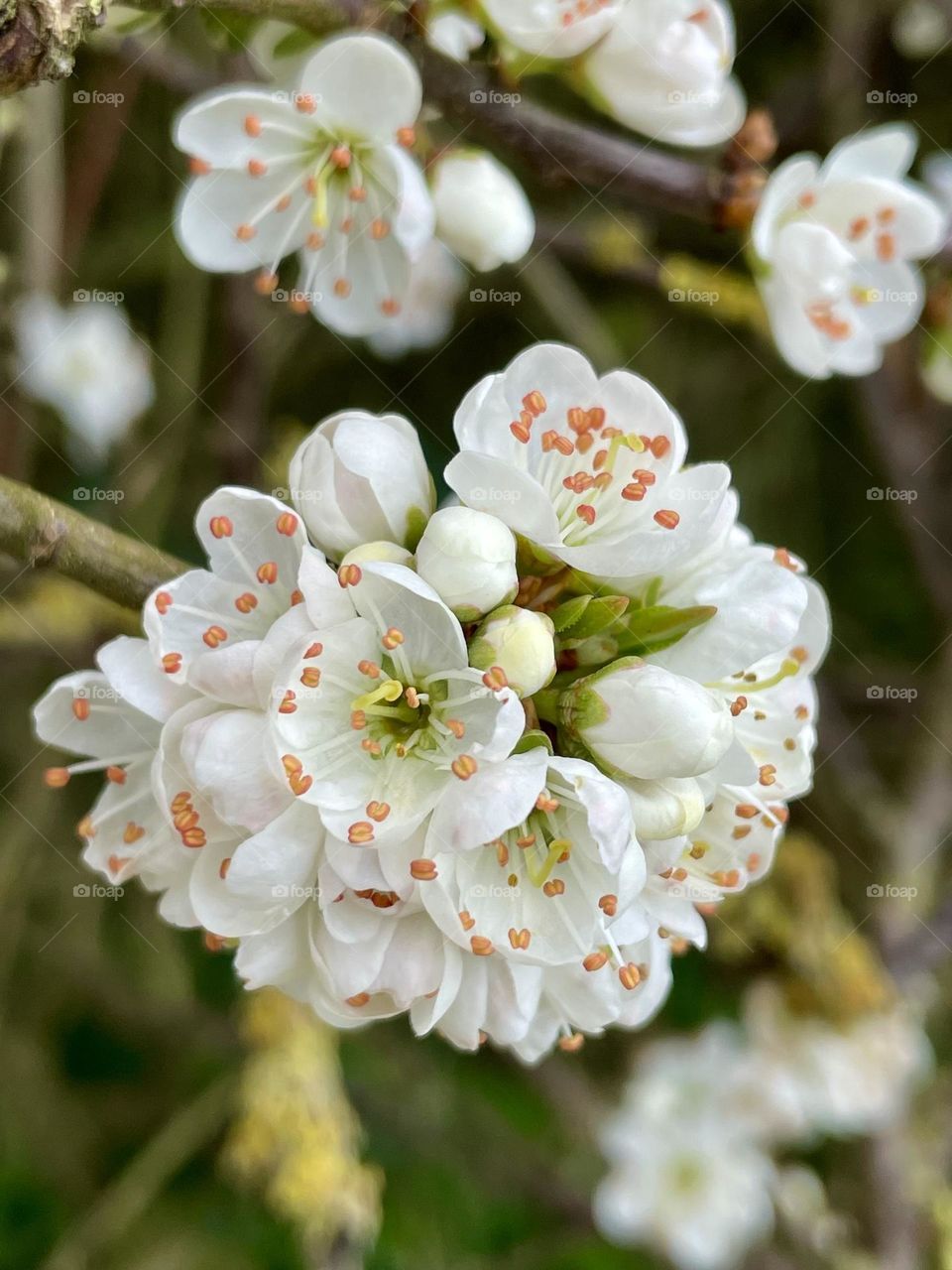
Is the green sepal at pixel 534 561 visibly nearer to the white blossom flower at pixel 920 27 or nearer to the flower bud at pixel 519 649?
the flower bud at pixel 519 649

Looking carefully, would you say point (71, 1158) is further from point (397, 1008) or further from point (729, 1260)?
point (397, 1008)

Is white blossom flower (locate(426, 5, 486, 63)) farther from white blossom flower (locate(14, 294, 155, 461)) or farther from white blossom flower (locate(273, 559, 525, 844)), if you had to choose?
white blossom flower (locate(14, 294, 155, 461))

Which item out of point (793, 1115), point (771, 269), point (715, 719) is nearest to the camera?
point (715, 719)

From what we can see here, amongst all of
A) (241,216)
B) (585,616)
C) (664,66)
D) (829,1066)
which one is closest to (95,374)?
(241,216)

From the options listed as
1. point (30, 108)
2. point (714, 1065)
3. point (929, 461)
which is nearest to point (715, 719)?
point (30, 108)

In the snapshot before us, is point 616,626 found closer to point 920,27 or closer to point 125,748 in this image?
point 125,748

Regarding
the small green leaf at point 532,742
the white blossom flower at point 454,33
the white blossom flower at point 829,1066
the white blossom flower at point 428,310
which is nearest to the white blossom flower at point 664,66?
the white blossom flower at point 454,33

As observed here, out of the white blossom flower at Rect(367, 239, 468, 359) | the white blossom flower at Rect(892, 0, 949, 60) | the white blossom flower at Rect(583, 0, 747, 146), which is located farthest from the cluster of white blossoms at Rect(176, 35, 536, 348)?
the white blossom flower at Rect(892, 0, 949, 60)
